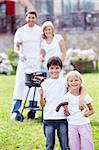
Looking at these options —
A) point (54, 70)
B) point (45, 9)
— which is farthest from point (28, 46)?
point (45, 9)

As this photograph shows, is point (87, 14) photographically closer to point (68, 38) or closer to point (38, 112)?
point (68, 38)

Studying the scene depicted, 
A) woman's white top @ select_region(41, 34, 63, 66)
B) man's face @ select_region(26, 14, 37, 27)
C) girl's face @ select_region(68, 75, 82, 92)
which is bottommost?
girl's face @ select_region(68, 75, 82, 92)

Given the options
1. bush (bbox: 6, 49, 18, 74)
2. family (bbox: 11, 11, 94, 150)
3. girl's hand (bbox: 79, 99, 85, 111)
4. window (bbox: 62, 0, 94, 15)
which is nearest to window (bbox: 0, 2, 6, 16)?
window (bbox: 62, 0, 94, 15)

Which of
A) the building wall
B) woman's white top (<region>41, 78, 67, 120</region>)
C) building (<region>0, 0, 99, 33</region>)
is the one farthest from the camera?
building (<region>0, 0, 99, 33</region>)

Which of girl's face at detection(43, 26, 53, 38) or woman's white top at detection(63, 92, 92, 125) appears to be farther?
girl's face at detection(43, 26, 53, 38)

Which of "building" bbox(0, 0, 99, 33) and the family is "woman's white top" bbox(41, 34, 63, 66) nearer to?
the family

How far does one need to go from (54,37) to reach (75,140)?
3.21m

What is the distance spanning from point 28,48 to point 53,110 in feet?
9.81

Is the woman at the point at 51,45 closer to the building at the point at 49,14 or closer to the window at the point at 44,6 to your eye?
the building at the point at 49,14

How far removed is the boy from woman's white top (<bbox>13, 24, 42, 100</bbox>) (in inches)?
105

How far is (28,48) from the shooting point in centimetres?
962

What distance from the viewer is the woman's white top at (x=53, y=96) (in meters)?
6.77

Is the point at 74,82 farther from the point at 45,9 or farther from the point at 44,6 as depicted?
the point at 44,6

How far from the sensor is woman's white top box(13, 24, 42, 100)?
957cm
